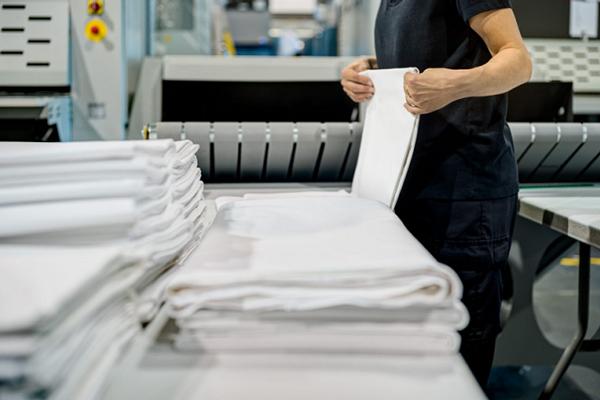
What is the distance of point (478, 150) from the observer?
4.17 ft

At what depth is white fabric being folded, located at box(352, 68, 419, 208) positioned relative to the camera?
965 millimetres

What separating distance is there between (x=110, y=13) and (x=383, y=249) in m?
2.18

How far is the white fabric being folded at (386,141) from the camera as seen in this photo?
965mm

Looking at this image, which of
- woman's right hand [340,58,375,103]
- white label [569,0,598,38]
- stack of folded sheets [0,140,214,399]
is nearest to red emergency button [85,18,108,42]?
woman's right hand [340,58,375,103]

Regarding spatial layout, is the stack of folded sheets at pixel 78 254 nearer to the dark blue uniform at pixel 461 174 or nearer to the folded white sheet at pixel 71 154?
the folded white sheet at pixel 71 154

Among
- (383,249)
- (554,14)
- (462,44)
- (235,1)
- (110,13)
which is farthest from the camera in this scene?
(235,1)

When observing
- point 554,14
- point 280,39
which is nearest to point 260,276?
point 554,14

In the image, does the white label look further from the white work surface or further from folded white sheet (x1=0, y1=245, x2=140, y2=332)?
folded white sheet (x1=0, y1=245, x2=140, y2=332)

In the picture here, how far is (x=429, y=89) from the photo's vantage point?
1017 millimetres

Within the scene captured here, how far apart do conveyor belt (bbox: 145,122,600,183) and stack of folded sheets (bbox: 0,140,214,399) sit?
2.26 ft

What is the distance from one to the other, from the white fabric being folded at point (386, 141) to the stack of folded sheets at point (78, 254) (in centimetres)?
35

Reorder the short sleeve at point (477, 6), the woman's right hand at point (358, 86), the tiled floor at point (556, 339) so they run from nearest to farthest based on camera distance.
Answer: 1. the short sleeve at point (477, 6)
2. the woman's right hand at point (358, 86)
3. the tiled floor at point (556, 339)

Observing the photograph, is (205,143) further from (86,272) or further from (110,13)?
(110,13)

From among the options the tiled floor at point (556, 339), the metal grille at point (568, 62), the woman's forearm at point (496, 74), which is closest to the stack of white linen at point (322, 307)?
the woman's forearm at point (496, 74)
